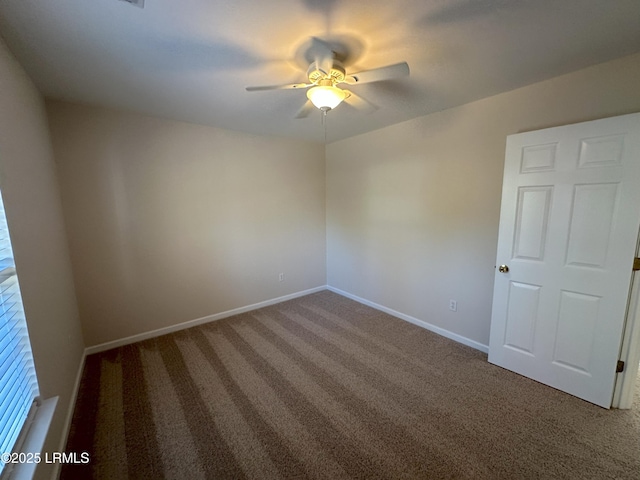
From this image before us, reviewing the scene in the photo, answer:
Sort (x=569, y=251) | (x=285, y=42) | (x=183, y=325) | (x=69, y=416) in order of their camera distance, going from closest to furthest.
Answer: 1. (x=285, y=42)
2. (x=69, y=416)
3. (x=569, y=251)
4. (x=183, y=325)

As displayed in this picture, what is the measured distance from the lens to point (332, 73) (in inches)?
66.9

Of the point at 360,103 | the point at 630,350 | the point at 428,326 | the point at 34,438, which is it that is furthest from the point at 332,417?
the point at 360,103

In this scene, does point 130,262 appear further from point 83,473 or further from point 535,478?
point 535,478

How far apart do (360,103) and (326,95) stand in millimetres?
880

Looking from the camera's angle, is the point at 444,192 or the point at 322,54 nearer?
the point at 322,54

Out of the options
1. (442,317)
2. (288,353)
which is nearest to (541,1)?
(442,317)

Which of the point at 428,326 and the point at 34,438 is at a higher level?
the point at 34,438

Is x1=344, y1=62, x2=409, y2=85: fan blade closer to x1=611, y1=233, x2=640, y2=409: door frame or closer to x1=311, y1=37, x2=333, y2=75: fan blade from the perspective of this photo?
x1=311, y1=37, x2=333, y2=75: fan blade

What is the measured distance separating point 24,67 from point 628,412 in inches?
190

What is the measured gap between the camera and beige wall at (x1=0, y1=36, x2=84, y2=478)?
1378 millimetres

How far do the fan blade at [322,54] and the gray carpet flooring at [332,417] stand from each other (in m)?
2.35

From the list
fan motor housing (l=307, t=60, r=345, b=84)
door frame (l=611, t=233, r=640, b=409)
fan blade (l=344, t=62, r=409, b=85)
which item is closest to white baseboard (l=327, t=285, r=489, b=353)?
door frame (l=611, t=233, r=640, b=409)

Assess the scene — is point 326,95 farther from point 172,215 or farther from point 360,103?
point 172,215

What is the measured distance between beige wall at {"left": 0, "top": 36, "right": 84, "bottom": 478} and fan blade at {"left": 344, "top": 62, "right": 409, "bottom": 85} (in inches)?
77.1
